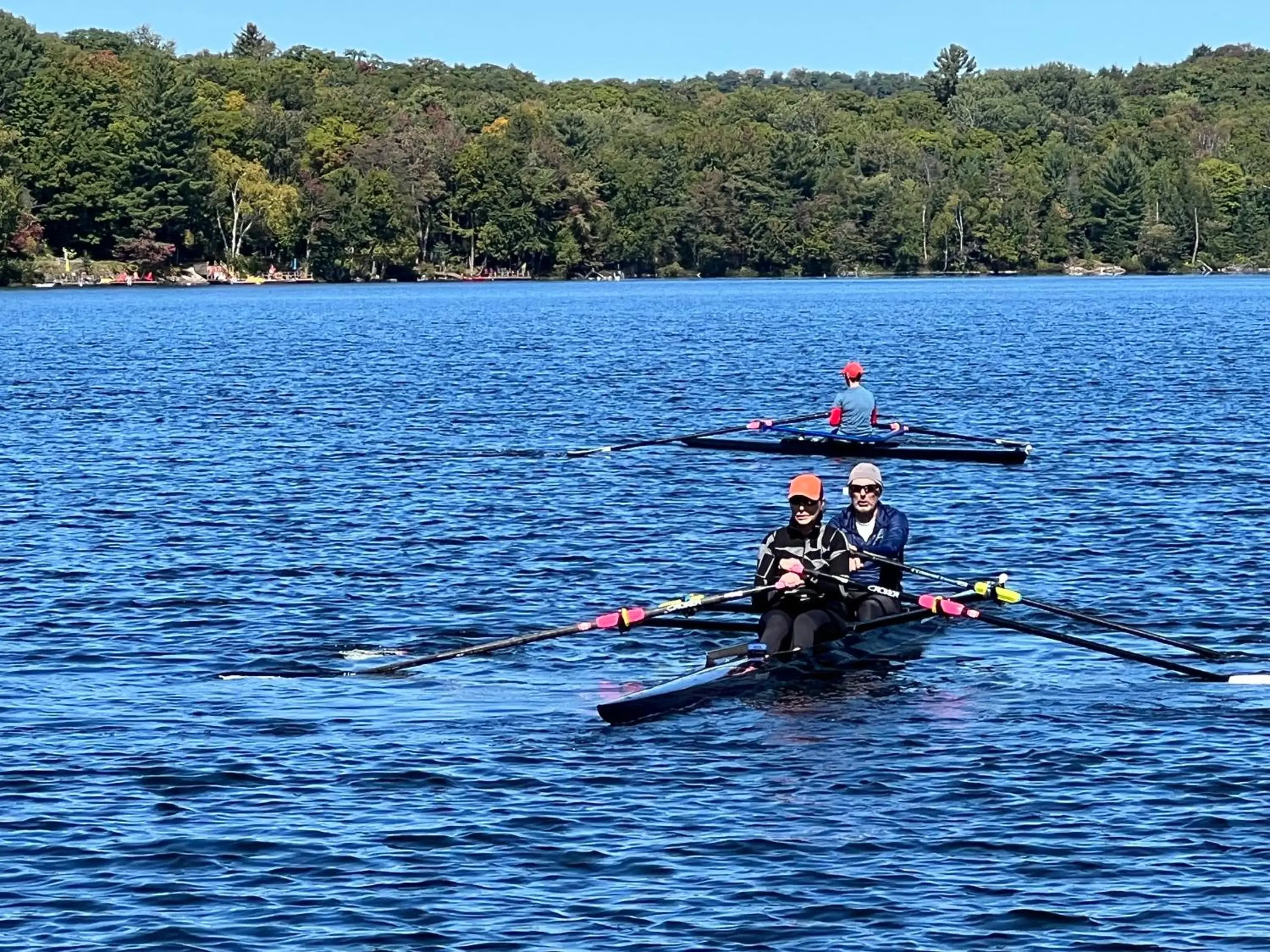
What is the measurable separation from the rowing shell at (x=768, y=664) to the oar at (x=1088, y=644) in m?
0.81

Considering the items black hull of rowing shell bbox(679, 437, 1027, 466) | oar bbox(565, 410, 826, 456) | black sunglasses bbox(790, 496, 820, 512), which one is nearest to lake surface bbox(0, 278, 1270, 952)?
oar bbox(565, 410, 826, 456)

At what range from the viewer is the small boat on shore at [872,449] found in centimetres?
4450

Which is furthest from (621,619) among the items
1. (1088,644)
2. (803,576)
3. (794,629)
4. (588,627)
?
(1088,644)

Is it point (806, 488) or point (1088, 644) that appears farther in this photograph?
point (1088, 644)

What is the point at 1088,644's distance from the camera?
23.6 metres

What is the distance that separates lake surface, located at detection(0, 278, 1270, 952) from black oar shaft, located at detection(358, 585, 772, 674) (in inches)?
12.8

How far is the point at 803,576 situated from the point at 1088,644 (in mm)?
3376

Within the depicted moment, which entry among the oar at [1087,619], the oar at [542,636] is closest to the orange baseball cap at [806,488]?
the oar at [1087,619]

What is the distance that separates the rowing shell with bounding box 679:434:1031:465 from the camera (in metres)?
44.5

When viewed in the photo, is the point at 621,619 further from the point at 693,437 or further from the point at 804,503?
the point at 693,437

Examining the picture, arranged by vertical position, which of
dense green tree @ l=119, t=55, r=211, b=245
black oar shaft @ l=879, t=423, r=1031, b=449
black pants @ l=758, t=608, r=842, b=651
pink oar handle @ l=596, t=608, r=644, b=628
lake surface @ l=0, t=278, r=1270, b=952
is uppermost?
dense green tree @ l=119, t=55, r=211, b=245

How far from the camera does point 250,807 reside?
1900 cm

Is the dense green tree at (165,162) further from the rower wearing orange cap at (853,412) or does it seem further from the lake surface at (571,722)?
the rower wearing orange cap at (853,412)

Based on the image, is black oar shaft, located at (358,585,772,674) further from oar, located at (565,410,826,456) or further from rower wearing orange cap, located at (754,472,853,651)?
oar, located at (565,410,826,456)
